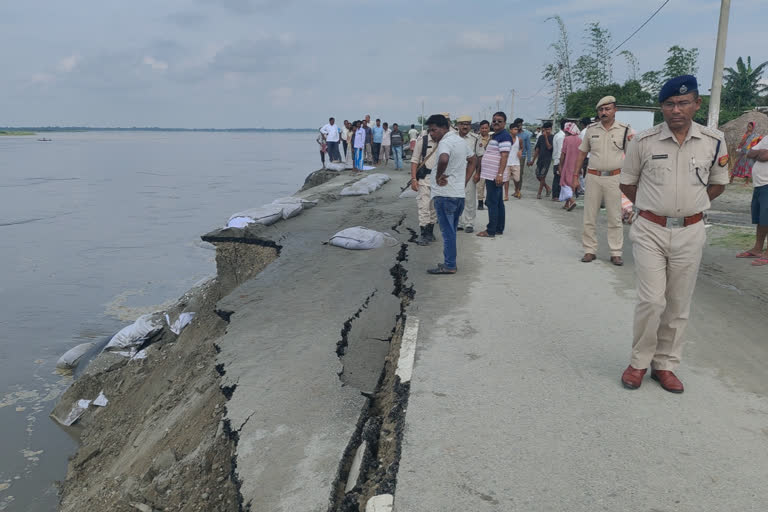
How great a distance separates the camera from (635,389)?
3605 mm

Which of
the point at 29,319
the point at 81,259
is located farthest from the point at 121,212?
the point at 29,319

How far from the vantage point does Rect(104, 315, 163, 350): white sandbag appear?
819cm

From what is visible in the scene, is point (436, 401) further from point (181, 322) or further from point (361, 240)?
point (181, 322)

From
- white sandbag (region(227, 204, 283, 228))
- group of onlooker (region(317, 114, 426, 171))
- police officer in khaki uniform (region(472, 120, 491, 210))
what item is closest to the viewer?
police officer in khaki uniform (region(472, 120, 491, 210))

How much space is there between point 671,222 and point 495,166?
16.4 feet

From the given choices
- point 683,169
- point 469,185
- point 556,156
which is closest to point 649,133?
point 683,169

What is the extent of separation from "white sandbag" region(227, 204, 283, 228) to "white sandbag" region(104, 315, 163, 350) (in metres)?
1.90

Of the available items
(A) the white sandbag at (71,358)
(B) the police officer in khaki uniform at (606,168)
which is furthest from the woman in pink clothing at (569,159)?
(A) the white sandbag at (71,358)

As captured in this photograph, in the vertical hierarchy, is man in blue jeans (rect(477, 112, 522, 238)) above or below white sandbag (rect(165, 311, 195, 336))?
above

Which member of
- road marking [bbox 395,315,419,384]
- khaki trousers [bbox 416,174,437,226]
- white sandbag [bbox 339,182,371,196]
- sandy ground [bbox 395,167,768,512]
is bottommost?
sandy ground [bbox 395,167,768,512]

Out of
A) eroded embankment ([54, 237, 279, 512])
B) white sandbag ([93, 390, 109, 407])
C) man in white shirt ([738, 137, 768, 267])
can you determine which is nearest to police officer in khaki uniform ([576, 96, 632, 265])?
man in white shirt ([738, 137, 768, 267])

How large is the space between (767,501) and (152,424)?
15.4 feet

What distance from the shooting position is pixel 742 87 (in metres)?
36.4

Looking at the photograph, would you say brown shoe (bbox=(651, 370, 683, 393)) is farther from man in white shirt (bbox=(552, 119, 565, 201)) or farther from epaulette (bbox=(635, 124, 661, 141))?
man in white shirt (bbox=(552, 119, 565, 201))
